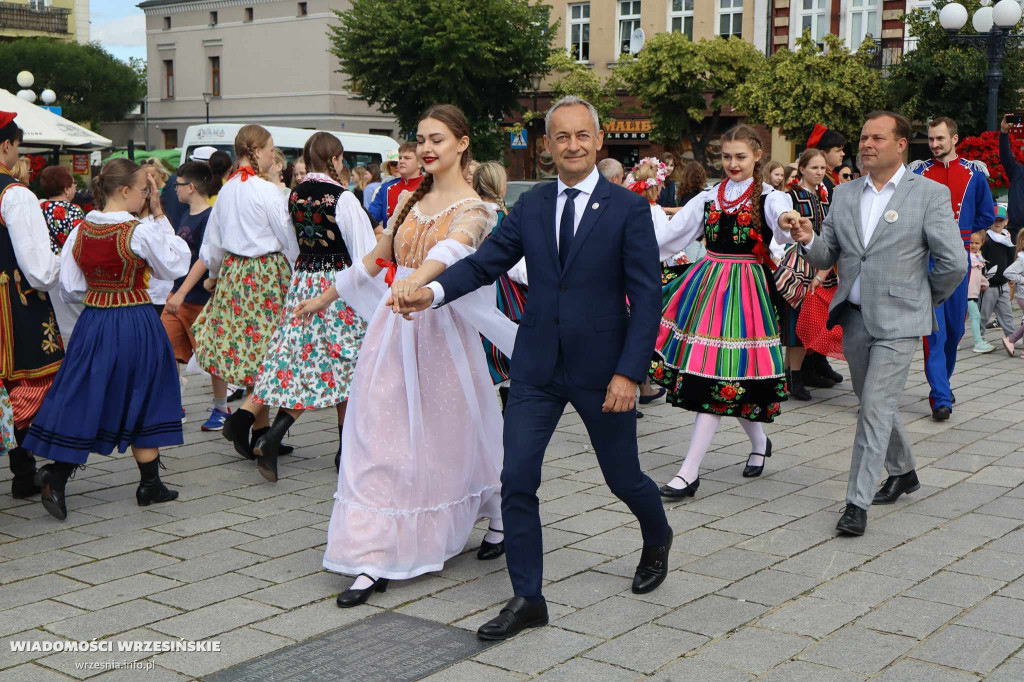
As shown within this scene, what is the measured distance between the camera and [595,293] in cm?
432

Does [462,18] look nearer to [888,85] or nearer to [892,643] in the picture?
[888,85]

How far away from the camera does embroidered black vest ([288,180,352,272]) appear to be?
268 inches

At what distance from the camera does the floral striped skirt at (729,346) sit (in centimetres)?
631

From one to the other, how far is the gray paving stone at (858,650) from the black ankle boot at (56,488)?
371 cm

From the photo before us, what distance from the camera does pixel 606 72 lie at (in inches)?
1693

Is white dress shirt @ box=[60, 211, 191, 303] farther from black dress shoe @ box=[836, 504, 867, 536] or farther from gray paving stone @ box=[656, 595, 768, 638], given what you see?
black dress shoe @ box=[836, 504, 867, 536]

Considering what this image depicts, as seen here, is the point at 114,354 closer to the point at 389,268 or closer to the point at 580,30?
the point at 389,268

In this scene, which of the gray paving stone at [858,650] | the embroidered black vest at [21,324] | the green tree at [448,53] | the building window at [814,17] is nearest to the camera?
the gray paving stone at [858,650]

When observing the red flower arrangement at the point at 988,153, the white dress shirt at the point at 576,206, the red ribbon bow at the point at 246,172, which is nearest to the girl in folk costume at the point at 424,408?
the white dress shirt at the point at 576,206

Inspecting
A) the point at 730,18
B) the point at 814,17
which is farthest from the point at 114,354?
the point at 730,18

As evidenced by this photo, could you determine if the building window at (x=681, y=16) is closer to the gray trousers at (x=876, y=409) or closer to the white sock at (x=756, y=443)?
the white sock at (x=756, y=443)

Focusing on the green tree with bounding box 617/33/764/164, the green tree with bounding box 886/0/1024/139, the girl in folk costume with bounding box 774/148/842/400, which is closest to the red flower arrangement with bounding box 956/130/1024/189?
the girl in folk costume with bounding box 774/148/842/400

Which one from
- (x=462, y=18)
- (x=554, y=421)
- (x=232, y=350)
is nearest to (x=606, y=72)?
(x=462, y=18)

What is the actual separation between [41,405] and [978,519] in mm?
4789
